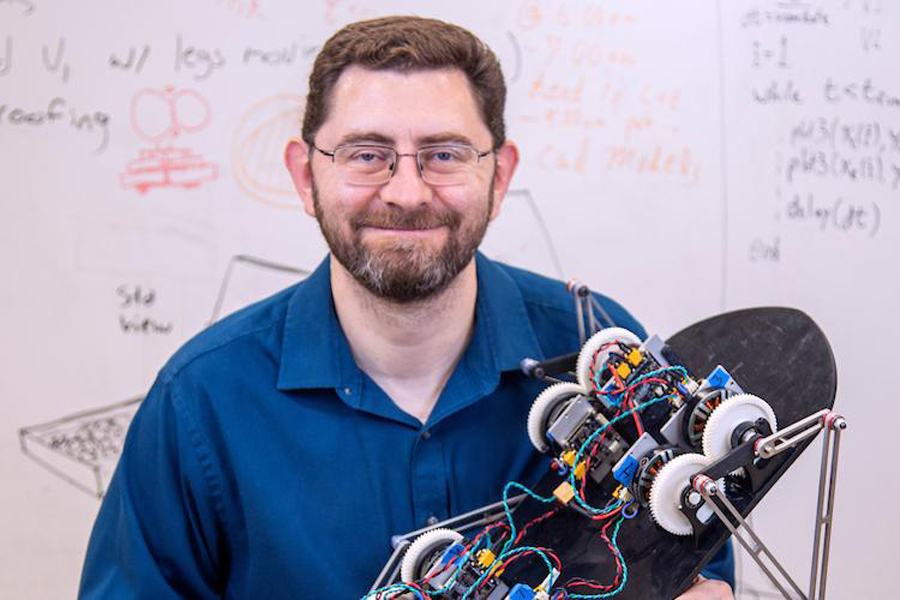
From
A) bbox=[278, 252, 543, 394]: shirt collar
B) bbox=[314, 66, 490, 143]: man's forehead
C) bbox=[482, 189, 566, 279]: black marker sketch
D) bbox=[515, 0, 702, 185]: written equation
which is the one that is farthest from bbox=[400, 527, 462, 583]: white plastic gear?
bbox=[515, 0, 702, 185]: written equation

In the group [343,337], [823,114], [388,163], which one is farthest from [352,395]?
[823,114]

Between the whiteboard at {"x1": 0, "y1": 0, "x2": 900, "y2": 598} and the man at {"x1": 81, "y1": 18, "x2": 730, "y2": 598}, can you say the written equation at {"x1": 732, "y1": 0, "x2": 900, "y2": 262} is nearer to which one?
the whiteboard at {"x1": 0, "y1": 0, "x2": 900, "y2": 598}

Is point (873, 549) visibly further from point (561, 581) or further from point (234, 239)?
point (234, 239)

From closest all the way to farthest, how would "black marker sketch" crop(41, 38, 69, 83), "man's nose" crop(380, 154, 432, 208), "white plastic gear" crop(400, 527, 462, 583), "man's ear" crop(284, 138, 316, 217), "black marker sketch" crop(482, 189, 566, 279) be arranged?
"white plastic gear" crop(400, 527, 462, 583), "man's nose" crop(380, 154, 432, 208), "man's ear" crop(284, 138, 316, 217), "black marker sketch" crop(41, 38, 69, 83), "black marker sketch" crop(482, 189, 566, 279)

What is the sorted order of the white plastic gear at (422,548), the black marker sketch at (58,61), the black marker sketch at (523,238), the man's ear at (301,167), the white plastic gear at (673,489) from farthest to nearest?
1. the black marker sketch at (523,238)
2. the black marker sketch at (58,61)
3. the man's ear at (301,167)
4. the white plastic gear at (422,548)
5. the white plastic gear at (673,489)

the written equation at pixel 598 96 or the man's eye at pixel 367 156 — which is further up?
the written equation at pixel 598 96

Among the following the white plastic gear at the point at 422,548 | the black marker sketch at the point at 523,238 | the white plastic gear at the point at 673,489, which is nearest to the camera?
the white plastic gear at the point at 673,489

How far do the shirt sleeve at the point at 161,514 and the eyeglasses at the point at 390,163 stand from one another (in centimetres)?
43

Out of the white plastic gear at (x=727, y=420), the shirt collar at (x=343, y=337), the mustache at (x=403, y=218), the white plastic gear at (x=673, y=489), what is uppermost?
the mustache at (x=403, y=218)

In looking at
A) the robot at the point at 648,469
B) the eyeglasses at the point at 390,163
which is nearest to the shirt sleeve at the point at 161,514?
the robot at the point at 648,469

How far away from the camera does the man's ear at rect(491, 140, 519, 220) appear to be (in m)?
1.28

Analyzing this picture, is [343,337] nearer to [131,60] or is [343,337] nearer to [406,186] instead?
[406,186]

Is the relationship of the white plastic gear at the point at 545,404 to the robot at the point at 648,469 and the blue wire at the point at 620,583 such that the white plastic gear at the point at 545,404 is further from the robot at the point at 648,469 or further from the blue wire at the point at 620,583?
the blue wire at the point at 620,583

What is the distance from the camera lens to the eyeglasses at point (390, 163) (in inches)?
44.5
